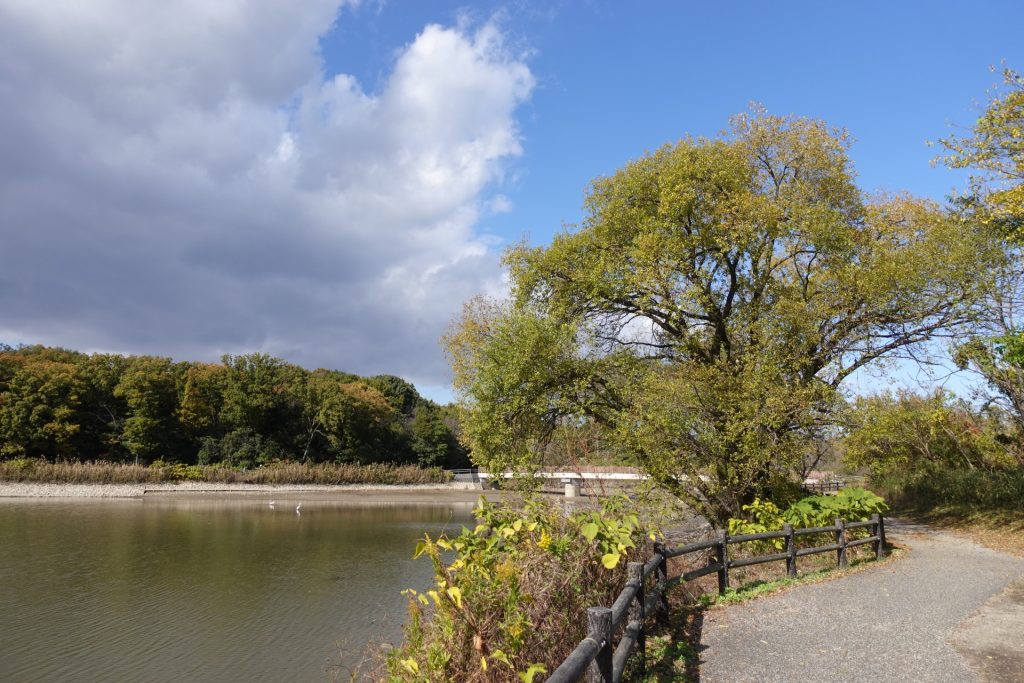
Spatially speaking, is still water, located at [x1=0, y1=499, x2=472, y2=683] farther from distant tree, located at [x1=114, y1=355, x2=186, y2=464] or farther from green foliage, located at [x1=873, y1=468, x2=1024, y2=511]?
distant tree, located at [x1=114, y1=355, x2=186, y2=464]

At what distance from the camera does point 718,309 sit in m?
15.8

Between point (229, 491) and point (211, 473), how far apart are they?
3.66 metres

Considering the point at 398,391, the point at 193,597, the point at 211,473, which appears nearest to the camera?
the point at 193,597

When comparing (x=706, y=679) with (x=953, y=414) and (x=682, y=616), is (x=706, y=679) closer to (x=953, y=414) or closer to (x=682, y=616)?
(x=682, y=616)

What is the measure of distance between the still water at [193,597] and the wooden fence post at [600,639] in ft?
20.4

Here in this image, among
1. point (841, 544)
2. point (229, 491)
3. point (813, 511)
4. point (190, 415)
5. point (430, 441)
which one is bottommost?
point (229, 491)

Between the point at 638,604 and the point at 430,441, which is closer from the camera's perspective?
the point at 638,604

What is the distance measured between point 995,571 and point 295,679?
12.5 meters

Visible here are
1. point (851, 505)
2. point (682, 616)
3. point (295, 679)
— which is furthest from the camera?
point (851, 505)

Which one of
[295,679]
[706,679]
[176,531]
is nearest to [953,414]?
[706,679]

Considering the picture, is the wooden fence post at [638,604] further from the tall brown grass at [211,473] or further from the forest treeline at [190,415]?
the forest treeline at [190,415]

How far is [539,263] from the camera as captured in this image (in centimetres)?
1684

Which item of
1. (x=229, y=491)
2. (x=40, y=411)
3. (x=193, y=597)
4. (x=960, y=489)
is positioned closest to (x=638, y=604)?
(x=193, y=597)

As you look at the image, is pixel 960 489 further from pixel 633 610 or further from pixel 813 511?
pixel 633 610
